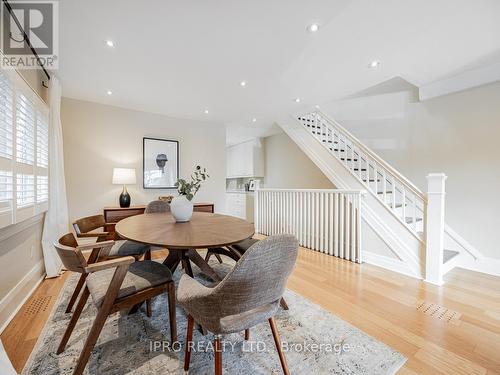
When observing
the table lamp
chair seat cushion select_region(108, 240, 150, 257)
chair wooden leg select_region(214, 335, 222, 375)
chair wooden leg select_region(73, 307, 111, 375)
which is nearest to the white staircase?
chair wooden leg select_region(214, 335, 222, 375)

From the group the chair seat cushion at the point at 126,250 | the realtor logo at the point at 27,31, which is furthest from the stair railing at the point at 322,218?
the realtor logo at the point at 27,31

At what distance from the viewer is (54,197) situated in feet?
8.38

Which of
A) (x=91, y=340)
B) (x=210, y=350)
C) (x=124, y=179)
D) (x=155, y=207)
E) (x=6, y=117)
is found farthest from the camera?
(x=124, y=179)

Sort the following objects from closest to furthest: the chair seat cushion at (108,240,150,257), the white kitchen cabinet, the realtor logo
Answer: the realtor logo, the chair seat cushion at (108,240,150,257), the white kitchen cabinet

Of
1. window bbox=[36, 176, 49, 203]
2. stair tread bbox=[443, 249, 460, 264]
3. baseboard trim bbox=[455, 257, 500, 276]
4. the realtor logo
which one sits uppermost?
the realtor logo

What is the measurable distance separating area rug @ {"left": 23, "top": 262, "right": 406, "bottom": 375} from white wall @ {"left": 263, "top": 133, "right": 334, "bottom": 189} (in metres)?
3.41

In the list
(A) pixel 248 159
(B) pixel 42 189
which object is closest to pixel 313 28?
(B) pixel 42 189

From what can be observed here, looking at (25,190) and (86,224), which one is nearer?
(25,190)

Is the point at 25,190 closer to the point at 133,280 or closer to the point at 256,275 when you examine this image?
the point at 133,280

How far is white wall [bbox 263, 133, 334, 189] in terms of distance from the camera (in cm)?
478

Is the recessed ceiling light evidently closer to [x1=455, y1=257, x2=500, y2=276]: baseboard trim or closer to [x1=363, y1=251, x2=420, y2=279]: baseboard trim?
[x1=363, y1=251, x2=420, y2=279]: baseboard trim

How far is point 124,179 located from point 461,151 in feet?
15.5

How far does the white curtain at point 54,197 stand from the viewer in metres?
2.42

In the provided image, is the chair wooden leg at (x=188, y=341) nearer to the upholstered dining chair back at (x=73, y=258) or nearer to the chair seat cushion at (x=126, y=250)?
the upholstered dining chair back at (x=73, y=258)
